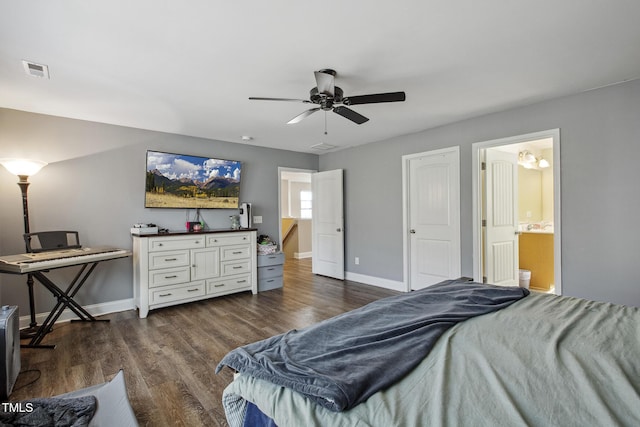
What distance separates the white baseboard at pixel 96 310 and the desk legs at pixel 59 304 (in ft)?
0.26

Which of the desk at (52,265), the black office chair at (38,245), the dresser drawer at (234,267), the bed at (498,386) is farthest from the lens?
the dresser drawer at (234,267)

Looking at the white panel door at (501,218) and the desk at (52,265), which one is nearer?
the desk at (52,265)

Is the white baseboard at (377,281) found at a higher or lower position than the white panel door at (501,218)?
lower

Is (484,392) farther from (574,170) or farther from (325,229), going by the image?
(325,229)

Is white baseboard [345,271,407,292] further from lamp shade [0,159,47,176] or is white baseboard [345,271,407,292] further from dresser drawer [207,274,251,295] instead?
lamp shade [0,159,47,176]

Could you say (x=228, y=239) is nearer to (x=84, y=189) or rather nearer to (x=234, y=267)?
(x=234, y=267)

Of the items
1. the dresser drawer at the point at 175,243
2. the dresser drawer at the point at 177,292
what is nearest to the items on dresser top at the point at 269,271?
the dresser drawer at the point at 177,292

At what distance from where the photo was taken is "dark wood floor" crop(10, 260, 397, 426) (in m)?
2.04

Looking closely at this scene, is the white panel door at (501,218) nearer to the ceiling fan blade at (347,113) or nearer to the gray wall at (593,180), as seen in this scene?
the gray wall at (593,180)

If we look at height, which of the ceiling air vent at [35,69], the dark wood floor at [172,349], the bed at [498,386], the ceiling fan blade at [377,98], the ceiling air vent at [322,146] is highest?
the ceiling air vent at [35,69]

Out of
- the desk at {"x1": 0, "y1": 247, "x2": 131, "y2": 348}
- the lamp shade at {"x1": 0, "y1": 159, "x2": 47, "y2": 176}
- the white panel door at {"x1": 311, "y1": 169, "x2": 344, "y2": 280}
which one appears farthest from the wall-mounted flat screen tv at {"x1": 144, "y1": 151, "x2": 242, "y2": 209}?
the white panel door at {"x1": 311, "y1": 169, "x2": 344, "y2": 280}

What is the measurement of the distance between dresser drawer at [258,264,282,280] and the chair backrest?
2.34 metres

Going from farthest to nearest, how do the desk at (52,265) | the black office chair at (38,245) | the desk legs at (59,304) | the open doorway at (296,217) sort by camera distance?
1. the open doorway at (296,217)
2. the black office chair at (38,245)
3. the desk legs at (59,304)
4. the desk at (52,265)

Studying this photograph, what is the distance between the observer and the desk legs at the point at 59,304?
2.90 m
